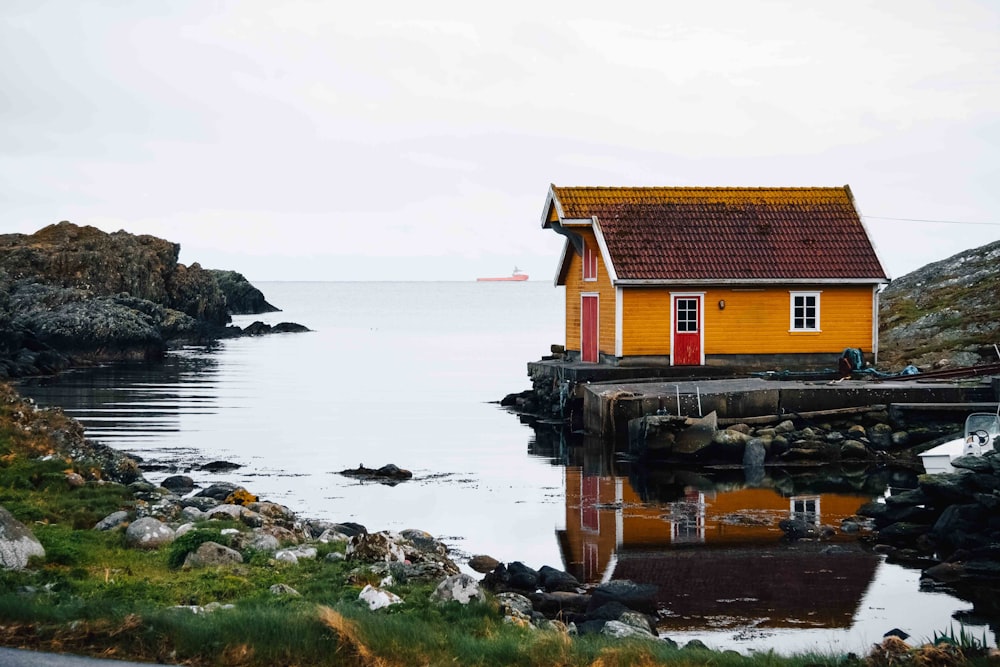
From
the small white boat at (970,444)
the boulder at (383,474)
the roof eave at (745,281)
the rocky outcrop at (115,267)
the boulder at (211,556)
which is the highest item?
the rocky outcrop at (115,267)

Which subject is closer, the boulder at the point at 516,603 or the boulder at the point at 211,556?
the boulder at the point at 516,603

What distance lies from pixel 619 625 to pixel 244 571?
393 centimetres

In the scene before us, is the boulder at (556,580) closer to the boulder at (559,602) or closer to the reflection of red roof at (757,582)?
the boulder at (559,602)

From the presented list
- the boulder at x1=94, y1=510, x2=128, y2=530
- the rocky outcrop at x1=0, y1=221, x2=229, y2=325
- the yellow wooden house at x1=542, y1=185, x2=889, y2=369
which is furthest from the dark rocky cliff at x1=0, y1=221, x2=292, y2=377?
the boulder at x1=94, y1=510, x2=128, y2=530

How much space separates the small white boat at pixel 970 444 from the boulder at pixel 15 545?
16.1 meters

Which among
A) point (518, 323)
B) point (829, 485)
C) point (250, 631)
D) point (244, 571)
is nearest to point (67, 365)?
point (829, 485)

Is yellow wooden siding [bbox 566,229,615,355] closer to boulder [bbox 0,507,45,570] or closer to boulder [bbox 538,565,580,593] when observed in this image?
boulder [bbox 538,565,580,593]

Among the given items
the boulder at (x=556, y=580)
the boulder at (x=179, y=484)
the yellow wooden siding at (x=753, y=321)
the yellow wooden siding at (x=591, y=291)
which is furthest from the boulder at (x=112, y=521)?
the yellow wooden siding at (x=591, y=291)

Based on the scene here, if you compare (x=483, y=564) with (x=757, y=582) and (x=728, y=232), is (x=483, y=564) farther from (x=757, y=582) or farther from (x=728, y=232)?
(x=728, y=232)

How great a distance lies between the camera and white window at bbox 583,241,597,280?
120 feet

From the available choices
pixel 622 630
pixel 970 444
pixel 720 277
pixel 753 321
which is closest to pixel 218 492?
pixel 622 630

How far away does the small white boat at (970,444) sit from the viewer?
22.3 metres

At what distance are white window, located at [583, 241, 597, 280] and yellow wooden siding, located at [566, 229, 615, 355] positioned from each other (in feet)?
0.41

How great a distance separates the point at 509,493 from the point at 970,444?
28.9 ft
